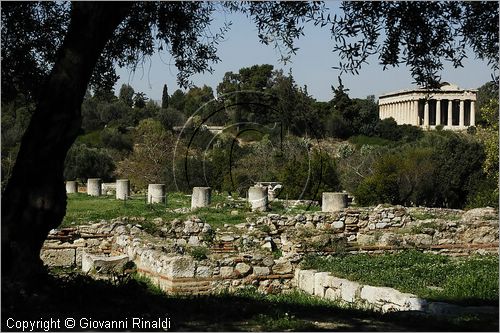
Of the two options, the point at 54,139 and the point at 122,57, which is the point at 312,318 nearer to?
the point at 54,139

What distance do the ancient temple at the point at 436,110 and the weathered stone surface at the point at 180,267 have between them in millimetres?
64716

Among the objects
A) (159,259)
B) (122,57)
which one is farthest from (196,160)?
(122,57)

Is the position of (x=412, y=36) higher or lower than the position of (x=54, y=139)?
higher

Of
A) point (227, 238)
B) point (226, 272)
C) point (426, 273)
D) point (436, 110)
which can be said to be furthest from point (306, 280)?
point (436, 110)

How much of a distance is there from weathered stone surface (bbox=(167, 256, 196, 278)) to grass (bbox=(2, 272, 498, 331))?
10.7ft

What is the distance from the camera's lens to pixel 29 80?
355 inches

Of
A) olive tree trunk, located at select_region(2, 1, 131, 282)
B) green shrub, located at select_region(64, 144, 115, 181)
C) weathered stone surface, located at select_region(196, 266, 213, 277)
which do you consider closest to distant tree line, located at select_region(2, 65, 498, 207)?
green shrub, located at select_region(64, 144, 115, 181)

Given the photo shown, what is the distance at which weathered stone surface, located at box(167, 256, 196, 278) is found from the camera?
38.3 feet

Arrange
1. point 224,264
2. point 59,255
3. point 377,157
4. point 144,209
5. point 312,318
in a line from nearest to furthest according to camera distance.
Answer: point 312,318 < point 224,264 < point 59,255 < point 144,209 < point 377,157

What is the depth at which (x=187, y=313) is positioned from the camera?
7.39 meters

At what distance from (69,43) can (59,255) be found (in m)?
9.87

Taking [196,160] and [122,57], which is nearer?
[122,57]

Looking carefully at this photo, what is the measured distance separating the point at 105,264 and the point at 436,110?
71.2 meters

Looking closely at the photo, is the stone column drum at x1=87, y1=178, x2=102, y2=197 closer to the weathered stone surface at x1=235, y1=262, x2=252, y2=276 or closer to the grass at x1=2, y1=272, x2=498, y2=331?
the weathered stone surface at x1=235, y1=262, x2=252, y2=276
